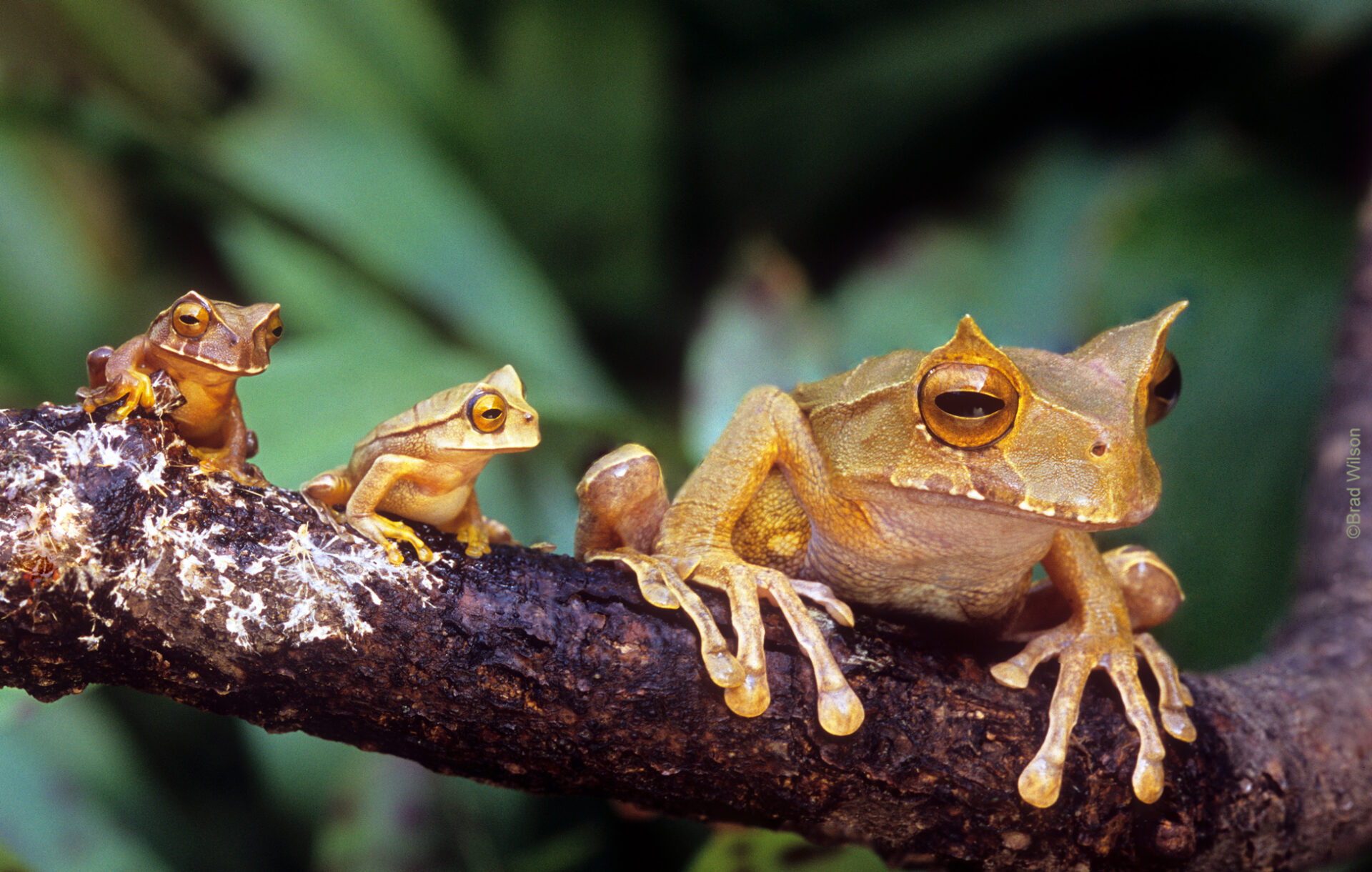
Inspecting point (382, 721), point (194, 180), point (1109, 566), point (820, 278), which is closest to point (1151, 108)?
point (820, 278)

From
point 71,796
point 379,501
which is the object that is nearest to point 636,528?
point 379,501

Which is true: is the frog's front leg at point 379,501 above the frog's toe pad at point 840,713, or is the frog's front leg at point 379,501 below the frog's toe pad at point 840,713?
above

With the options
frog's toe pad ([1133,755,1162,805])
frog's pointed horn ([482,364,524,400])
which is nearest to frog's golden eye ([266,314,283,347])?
frog's pointed horn ([482,364,524,400])

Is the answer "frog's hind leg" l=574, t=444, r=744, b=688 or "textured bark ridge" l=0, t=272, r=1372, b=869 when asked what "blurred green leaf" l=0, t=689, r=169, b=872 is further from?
"frog's hind leg" l=574, t=444, r=744, b=688

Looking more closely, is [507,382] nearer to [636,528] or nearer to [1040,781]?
[636,528]

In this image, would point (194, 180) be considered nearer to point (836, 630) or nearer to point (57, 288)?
point (57, 288)

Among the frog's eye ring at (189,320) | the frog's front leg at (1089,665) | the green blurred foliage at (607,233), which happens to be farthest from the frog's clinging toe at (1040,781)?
the frog's eye ring at (189,320)

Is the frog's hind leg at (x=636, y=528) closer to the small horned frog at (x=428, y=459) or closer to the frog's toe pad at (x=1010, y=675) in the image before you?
the small horned frog at (x=428, y=459)
